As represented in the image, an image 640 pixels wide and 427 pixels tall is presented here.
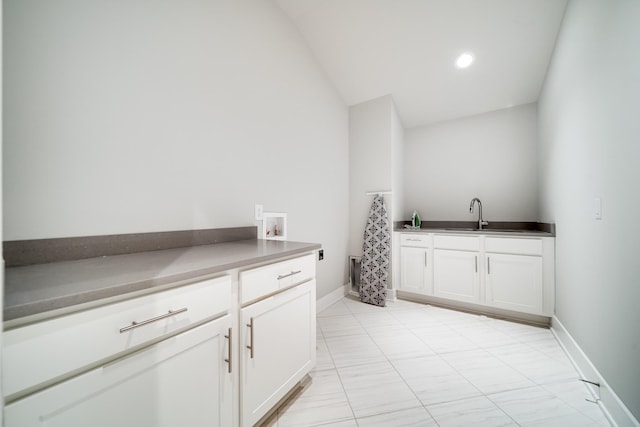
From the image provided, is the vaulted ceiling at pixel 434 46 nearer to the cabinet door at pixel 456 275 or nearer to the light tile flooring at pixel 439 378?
the cabinet door at pixel 456 275

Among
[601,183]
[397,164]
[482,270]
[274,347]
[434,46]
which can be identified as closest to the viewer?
[274,347]

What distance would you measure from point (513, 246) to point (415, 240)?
0.91 meters

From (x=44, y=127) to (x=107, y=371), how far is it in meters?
0.98

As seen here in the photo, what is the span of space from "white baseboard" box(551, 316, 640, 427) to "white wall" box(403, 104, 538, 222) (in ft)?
4.93

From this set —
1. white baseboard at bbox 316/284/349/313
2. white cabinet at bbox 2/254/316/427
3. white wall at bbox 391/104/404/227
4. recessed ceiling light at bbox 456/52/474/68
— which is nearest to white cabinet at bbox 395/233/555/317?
white wall at bbox 391/104/404/227

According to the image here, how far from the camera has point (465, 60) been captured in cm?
240

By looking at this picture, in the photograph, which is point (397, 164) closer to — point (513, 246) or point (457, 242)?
point (457, 242)

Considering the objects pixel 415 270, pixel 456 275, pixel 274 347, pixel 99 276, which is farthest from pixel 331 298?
pixel 99 276

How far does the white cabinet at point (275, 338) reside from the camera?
42.7 inches

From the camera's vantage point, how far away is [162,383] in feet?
2.65

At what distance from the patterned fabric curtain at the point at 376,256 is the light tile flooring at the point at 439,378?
500 mm

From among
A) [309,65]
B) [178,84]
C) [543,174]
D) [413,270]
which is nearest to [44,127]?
[178,84]

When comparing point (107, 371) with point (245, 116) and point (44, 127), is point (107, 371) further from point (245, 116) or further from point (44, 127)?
point (245, 116)

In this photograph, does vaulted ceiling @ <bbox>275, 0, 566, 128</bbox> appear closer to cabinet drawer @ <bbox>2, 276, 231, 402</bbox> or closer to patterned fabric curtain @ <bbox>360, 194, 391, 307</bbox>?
patterned fabric curtain @ <bbox>360, 194, 391, 307</bbox>
